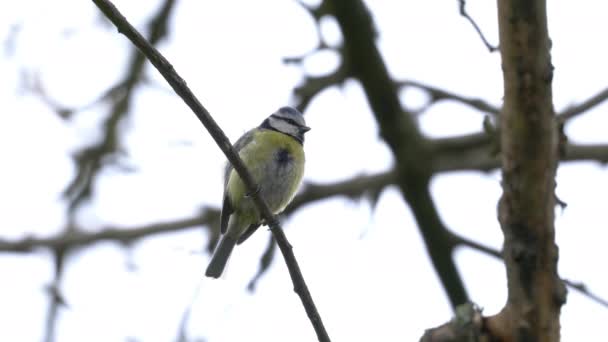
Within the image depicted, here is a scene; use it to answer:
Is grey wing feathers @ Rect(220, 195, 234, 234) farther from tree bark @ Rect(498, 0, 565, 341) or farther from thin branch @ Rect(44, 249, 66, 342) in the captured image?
tree bark @ Rect(498, 0, 565, 341)

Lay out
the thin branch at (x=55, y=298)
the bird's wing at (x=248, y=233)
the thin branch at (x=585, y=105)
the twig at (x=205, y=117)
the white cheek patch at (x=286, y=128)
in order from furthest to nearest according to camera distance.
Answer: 1. the white cheek patch at (x=286, y=128)
2. the bird's wing at (x=248, y=233)
3. the thin branch at (x=55, y=298)
4. the thin branch at (x=585, y=105)
5. the twig at (x=205, y=117)

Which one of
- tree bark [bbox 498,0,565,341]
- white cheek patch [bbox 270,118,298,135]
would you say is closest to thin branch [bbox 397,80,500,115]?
white cheek patch [bbox 270,118,298,135]

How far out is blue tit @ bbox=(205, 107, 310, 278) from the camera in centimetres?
497

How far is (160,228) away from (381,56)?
1.64 metres

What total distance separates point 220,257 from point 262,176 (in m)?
0.61

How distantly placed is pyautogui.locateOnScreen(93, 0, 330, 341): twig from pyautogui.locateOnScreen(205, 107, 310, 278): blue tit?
1.96m

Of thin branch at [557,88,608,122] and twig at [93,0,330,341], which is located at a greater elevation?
thin branch at [557,88,608,122]

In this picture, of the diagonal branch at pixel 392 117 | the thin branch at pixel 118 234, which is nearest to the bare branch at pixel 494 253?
the diagonal branch at pixel 392 117

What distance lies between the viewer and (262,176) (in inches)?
197

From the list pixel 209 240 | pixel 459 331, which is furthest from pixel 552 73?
pixel 209 240

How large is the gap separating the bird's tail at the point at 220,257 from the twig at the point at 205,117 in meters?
2.29

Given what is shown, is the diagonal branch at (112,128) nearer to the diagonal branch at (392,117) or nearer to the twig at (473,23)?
the diagonal branch at (392,117)

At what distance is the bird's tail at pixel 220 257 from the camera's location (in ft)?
17.0

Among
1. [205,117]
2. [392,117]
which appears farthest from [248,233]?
[205,117]
